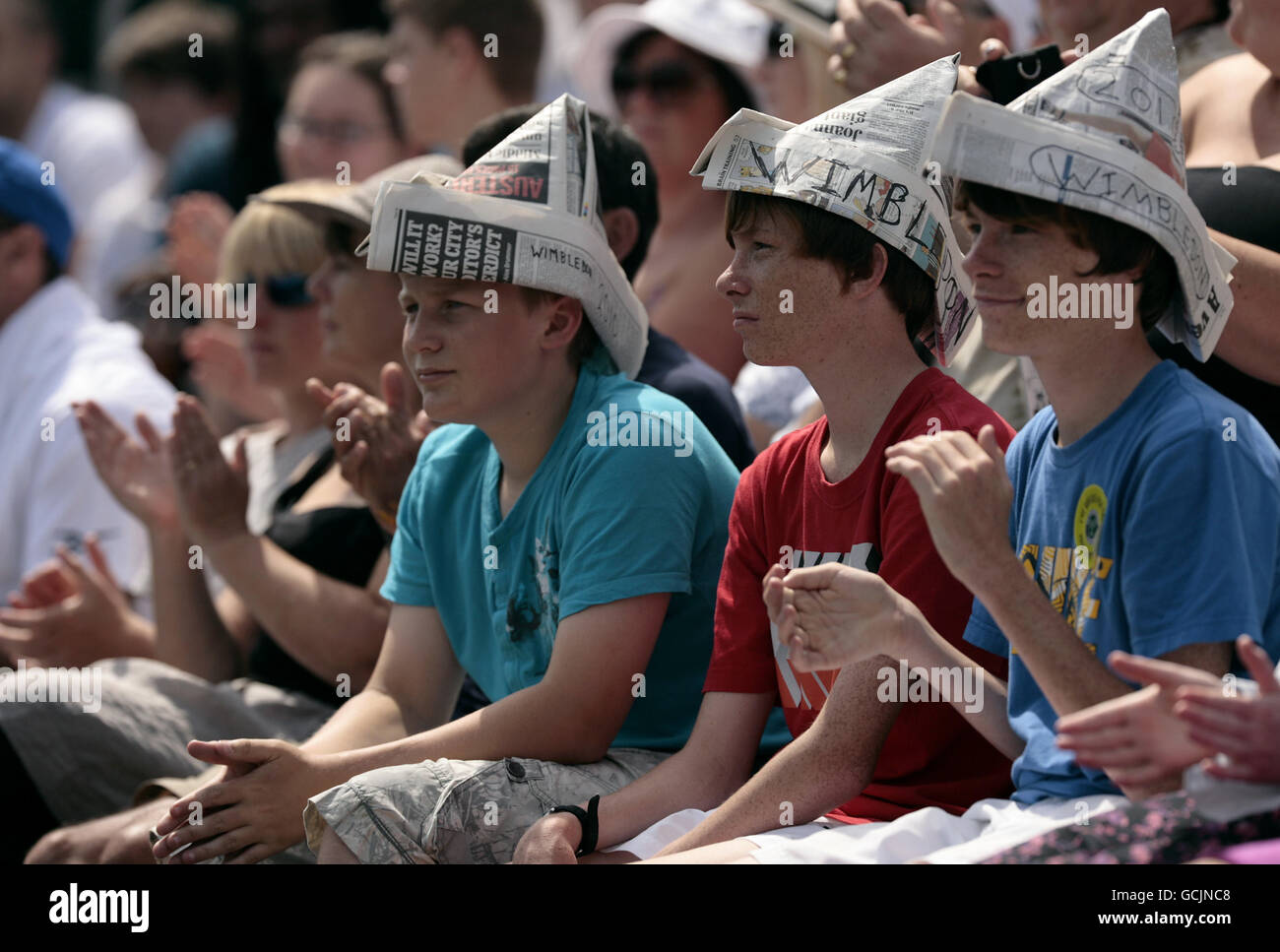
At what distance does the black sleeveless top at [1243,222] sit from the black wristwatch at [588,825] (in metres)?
1.40

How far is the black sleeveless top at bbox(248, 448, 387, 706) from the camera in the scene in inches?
163

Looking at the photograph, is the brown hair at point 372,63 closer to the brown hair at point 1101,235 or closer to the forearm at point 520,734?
the forearm at point 520,734

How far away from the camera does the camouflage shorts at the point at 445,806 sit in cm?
281

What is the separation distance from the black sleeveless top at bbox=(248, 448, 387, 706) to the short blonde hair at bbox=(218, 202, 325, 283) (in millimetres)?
793

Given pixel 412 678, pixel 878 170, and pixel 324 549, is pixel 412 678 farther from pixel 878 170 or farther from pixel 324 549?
pixel 878 170

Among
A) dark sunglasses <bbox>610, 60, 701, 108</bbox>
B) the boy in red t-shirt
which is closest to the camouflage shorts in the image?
the boy in red t-shirt

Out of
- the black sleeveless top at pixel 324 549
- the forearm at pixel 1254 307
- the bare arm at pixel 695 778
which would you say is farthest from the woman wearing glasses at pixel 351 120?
the forearm at pixel 1254 307

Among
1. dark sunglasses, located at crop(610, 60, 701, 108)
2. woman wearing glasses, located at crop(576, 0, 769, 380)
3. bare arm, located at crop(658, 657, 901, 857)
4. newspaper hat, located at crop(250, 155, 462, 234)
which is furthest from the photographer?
dark sunglasses, located at crop(610, 60, 701, 108)

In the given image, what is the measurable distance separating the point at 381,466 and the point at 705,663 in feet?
3.10

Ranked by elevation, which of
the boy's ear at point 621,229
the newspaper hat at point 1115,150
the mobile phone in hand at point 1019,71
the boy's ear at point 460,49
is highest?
the boy's ear at point 460,49

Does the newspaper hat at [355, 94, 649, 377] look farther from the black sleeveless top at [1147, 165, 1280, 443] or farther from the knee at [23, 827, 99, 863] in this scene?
the knee at [23, 827, 99, 863]
